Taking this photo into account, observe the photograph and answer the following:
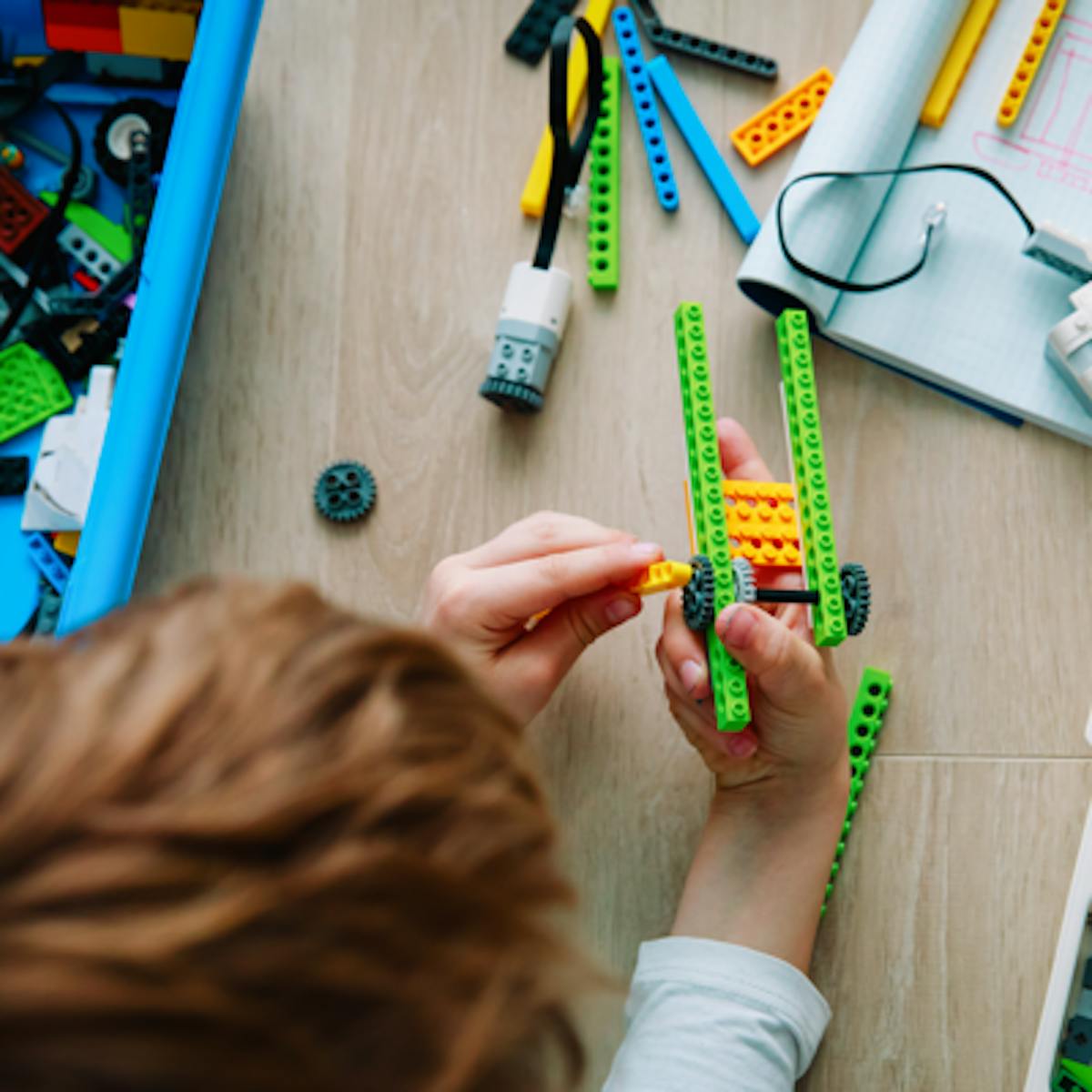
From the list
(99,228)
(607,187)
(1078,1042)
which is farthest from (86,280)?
(1078,1042)

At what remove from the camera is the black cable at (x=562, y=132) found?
0.72 meters

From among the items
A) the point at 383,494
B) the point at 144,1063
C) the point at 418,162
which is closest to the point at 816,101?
the point at 418,162

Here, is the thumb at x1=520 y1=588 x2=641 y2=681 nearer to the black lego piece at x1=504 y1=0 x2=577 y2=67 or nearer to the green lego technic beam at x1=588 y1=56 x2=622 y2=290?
the green lego technic beam at x1=588 y1=56 x2=622 y2=290

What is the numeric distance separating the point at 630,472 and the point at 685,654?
18cm

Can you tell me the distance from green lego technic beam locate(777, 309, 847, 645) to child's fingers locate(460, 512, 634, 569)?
0.33 feet

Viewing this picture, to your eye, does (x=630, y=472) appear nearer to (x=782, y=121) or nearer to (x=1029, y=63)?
(x=782, y=121)

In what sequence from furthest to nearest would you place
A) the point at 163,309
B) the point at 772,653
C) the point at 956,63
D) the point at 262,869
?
the point at 956,63
the point at 163,309
the point at 772,653
the point at 262,869

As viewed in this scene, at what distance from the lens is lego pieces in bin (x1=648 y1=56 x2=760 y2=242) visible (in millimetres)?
755

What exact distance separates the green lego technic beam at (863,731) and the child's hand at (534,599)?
0.60 ft

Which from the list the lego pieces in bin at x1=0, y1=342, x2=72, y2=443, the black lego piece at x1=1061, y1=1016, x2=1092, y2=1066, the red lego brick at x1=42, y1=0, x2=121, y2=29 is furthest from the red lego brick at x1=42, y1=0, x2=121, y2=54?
the black lego piece at x1=1061, y1=1016, x2=1092, y2=1066

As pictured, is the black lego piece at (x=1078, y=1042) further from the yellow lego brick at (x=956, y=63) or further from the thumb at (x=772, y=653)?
the yellow lego brick at (x=956, y=63)

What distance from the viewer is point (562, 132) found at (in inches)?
28.9

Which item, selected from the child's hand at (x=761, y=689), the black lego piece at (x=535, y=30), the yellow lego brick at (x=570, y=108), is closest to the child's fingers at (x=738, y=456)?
the child's hand at (x=761, y=689)

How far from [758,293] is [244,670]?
0.52 metres
